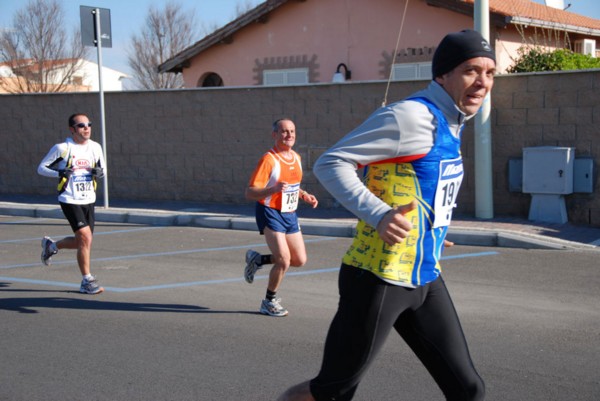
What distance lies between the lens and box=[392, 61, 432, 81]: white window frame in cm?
1883

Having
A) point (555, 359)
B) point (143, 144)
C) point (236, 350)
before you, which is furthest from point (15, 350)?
point (143, 144)

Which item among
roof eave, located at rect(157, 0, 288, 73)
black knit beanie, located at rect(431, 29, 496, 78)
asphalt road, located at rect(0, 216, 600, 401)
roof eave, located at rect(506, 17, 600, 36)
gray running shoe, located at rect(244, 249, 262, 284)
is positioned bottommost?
asphalt road, located at rect(0, 216, 600, 401)

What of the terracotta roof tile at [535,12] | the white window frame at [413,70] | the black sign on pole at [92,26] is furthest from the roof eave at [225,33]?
the black sign on pole at [92,26]

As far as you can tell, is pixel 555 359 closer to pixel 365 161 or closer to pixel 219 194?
pixel 365 161

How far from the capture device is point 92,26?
567 inches

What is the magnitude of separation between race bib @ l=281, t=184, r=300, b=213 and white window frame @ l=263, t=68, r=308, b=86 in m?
14.5

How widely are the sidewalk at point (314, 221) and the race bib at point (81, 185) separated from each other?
4.66 m

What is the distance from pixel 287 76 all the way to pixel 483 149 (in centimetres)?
1050

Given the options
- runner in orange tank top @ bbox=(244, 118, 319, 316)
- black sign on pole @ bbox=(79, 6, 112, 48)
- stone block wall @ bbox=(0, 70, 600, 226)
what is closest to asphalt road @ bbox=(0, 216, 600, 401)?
runner in orange tank top @ bbox=(244, 118, 319, 316)

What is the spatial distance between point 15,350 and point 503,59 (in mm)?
14664

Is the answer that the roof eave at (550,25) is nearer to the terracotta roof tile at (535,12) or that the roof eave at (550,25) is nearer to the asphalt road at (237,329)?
the terracotta roof tile at (535,12)

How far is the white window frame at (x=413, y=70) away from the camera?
741 inches

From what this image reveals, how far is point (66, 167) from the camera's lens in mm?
7930

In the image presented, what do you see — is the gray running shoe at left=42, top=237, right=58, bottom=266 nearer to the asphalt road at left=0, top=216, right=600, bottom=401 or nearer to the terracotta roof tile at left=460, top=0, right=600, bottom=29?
the asphalt road at left=0, top=216, right=600, bottom=401
